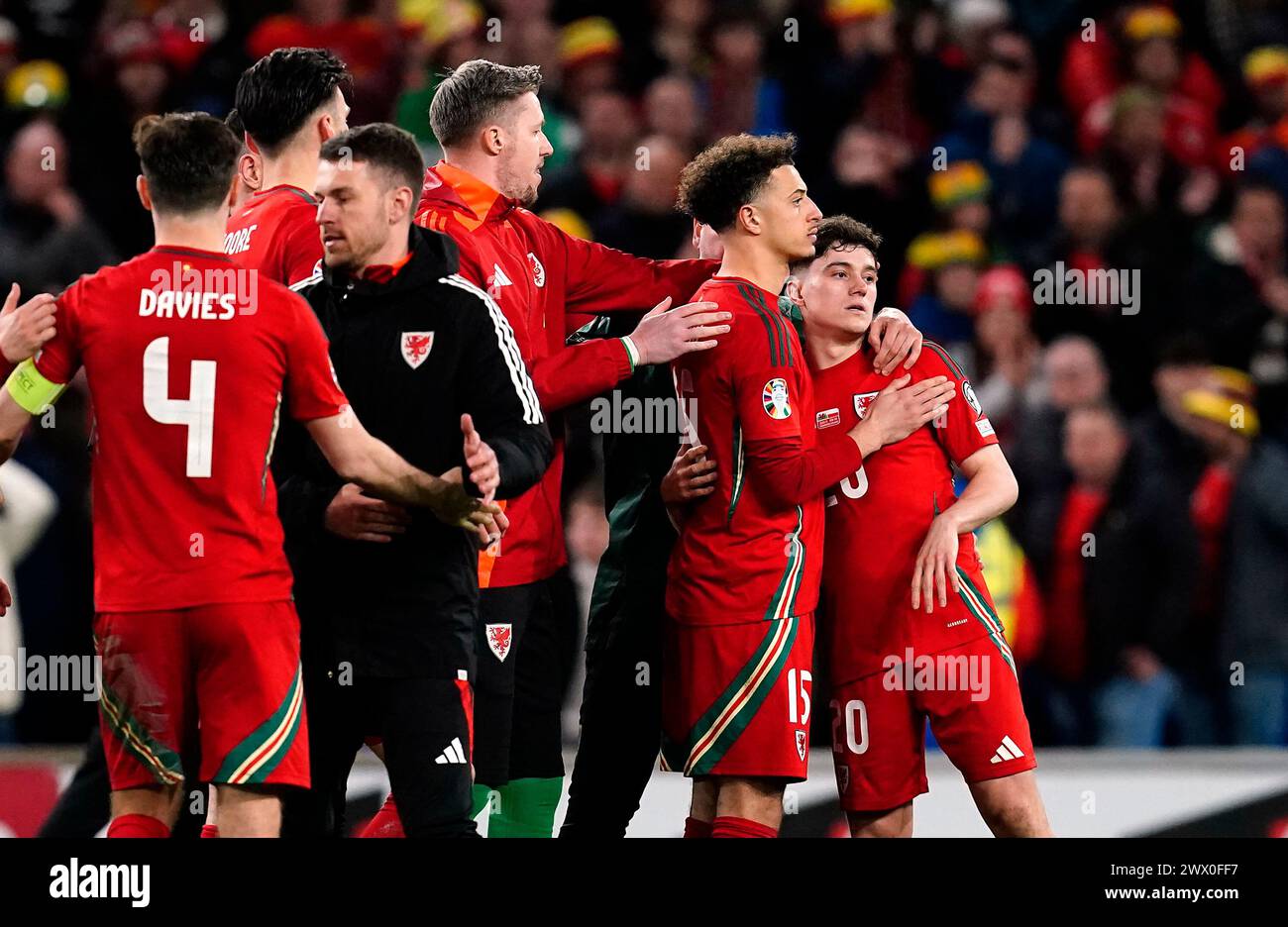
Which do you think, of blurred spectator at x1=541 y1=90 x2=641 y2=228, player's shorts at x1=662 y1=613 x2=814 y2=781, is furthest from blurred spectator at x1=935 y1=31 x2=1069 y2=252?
player's shorts at x1=662 y1=613 x2=814 y2=781

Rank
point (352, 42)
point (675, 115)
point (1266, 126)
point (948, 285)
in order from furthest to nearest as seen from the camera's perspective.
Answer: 1. point (1266, 126)
2. point (352, 42)
3. point (675, 115)
4. point (948, 285)

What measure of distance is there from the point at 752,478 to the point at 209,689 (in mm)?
1424

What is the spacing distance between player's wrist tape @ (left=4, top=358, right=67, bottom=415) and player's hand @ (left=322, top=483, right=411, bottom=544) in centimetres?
62

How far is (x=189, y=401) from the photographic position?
3.84 metres

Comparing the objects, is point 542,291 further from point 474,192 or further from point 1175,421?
point 1175,421

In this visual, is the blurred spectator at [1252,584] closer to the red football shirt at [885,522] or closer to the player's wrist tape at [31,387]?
the red football shirt at [885,522]

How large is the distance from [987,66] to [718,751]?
5.37 meters

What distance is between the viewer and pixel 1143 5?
9391 mm

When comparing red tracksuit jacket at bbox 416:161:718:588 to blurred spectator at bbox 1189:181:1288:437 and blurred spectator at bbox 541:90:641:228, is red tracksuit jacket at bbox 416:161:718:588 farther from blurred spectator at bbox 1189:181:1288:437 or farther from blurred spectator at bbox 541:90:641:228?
blurred spectator at bbox 1189:181:1288:437

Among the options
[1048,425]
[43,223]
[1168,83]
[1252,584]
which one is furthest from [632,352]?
[1168,83]

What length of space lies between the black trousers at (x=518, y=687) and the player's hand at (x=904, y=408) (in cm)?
96
